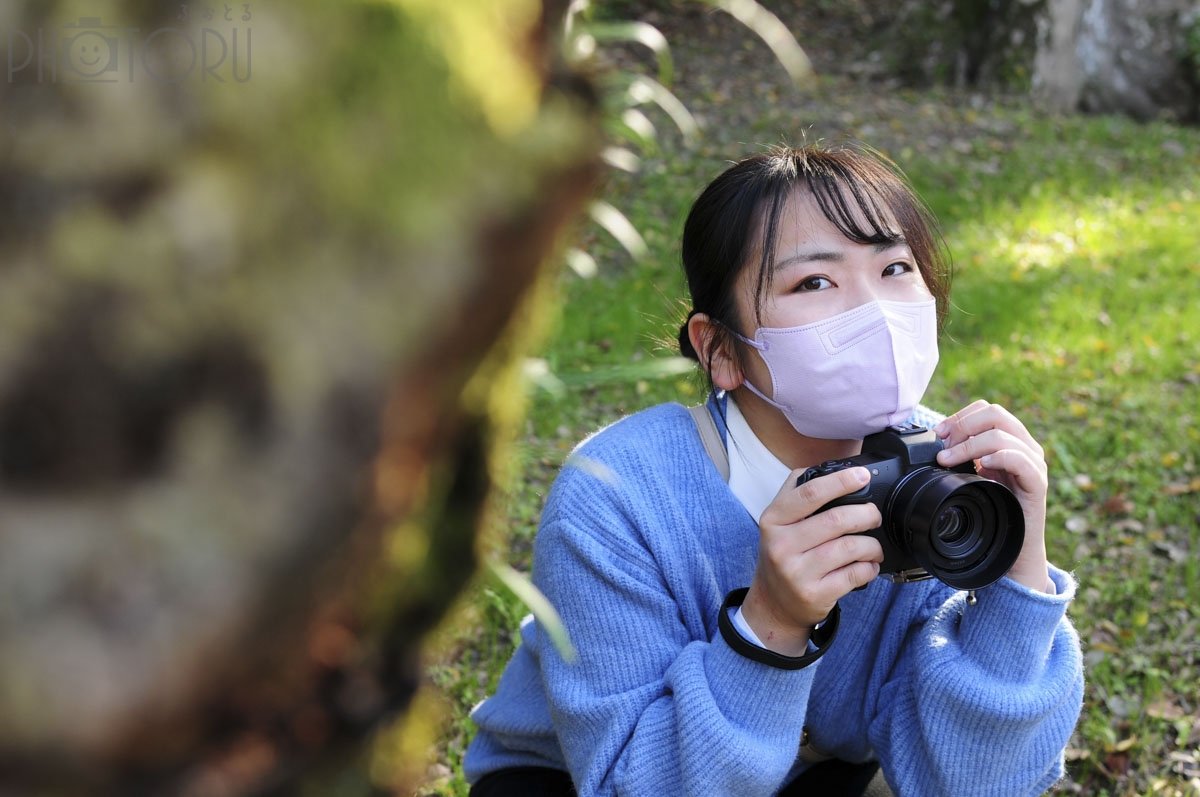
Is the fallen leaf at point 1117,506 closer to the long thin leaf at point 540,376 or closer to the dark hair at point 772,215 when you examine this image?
the dark hair at point 772,215

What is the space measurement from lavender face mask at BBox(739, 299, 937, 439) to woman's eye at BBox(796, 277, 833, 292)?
0.07 m

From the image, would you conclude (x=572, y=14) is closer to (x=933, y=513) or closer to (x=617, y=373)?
(x=617, y=373)

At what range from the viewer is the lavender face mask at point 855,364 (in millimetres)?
2023

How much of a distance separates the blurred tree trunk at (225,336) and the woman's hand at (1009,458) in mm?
1418

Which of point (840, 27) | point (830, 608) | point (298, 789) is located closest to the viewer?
point (298, 789)

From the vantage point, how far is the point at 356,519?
641 millimetres

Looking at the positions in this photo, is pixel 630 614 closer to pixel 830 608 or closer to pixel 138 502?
pixel 830 608

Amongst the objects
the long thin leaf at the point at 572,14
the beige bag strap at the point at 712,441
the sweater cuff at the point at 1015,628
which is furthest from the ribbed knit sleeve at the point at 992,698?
the long thin leaf at the point at 572,14

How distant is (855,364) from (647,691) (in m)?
0.69

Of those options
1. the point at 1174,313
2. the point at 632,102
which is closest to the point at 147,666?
the point at 632,102

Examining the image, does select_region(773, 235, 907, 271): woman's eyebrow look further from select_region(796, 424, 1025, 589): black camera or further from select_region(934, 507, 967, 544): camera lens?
select_region(934, 507, 967, 544): camera lens

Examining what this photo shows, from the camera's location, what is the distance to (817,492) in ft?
5.95

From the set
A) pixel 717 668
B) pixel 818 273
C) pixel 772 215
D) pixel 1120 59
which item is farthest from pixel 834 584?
pixel 1120 59

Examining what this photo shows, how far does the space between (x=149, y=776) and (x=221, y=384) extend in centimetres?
21
